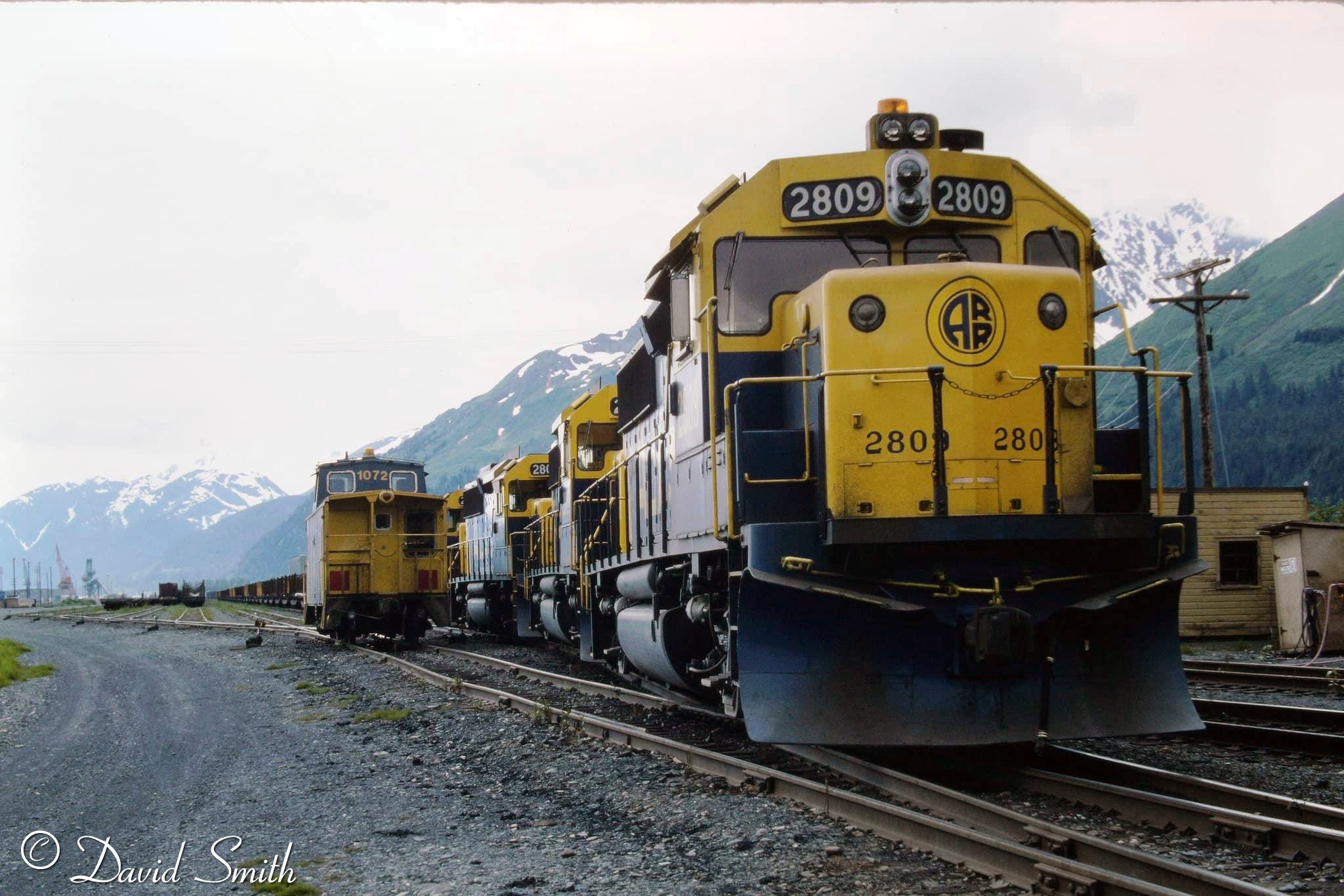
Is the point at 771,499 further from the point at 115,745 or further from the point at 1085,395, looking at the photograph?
the point at 115,745

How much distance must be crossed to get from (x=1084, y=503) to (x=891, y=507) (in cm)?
114

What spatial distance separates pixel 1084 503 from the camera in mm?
7070

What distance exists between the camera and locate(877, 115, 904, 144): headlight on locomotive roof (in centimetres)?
765

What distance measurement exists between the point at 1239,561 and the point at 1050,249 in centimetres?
1537

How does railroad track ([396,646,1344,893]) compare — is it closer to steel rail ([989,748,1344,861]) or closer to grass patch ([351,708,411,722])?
steel rail ([989,748,1344,861])

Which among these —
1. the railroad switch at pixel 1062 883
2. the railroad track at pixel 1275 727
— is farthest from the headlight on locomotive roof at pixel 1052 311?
the railroad switch at pixel 1062 883

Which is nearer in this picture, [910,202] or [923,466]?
[923,466]

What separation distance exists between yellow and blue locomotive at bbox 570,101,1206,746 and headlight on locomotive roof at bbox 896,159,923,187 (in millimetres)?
12

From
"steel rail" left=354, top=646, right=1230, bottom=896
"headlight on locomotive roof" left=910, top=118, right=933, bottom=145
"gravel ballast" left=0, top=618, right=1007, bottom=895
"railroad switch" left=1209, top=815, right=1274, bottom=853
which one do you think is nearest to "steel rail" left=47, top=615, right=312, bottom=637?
"gravel ballast" left=0, top=618, right=1007, bottom=895

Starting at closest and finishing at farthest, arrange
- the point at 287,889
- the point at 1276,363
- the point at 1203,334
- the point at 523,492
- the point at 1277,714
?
the point at 287,889, the point at 1277,714, the point at 523,492, the point at 1203,334, the point at 1276,363

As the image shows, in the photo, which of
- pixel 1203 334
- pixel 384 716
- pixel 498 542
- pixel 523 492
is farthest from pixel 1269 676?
pixel 1203 334

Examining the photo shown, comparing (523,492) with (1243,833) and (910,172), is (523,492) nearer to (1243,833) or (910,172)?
(910,172)

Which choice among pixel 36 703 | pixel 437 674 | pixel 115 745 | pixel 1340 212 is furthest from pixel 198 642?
pixel 1340 212

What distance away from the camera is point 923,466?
691 cm
